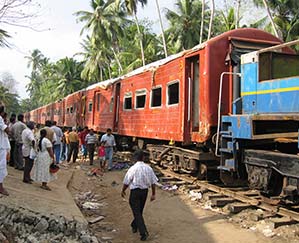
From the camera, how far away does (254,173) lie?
Answer: 775 centimetres

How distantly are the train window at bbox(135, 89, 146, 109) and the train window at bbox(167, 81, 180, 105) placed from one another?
212 cm

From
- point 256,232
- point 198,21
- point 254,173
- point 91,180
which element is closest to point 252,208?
point 254,173

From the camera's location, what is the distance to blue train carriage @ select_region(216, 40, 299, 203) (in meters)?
7.10

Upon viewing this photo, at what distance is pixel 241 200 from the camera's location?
328 inches

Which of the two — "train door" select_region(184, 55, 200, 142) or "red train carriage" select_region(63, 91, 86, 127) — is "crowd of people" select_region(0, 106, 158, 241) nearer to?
"train door" select_region(184, 55, 200, 142)

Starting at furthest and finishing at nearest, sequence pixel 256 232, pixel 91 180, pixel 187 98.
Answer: pixel 91 180
pixel 187 98
pixel 256 232

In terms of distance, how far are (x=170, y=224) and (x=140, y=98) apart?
6883mm

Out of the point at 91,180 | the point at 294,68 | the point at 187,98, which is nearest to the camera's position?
the point at 294,68

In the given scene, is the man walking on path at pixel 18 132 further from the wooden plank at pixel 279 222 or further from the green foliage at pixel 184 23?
the green foliage at pixel 184 23

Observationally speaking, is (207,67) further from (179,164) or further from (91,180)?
(91,180)

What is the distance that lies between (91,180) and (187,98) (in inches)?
176

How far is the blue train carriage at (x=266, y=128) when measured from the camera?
23.3ft

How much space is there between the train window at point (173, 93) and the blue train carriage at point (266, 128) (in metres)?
2.12

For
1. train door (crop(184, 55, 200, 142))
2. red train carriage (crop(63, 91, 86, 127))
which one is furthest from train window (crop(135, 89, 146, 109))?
red train carriage (crop(63, 91, 86, 127))
